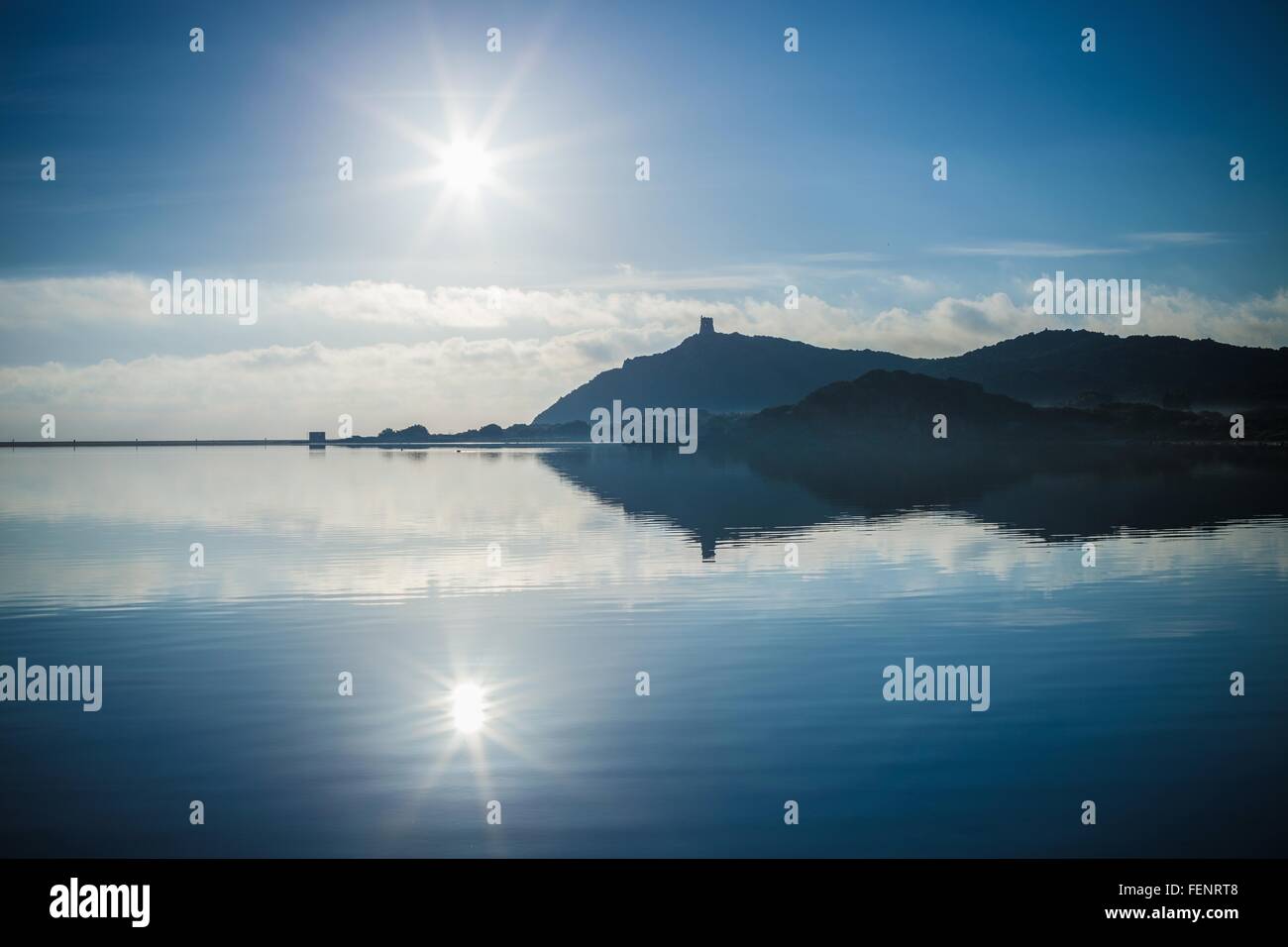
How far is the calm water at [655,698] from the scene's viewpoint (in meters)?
17.1

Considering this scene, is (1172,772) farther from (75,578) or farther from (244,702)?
(75,578)

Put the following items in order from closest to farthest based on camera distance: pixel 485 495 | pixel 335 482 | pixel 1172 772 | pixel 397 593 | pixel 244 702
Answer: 1. pixel 1172 772
2. pixel 244 702
3. pixel 397 593
4. pixel 485 495
5. pixel 335 482

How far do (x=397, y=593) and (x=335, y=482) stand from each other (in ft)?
281

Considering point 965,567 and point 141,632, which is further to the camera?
point 965,567

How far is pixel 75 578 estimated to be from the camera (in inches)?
1731

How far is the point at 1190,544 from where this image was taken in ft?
163

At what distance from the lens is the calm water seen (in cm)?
1711

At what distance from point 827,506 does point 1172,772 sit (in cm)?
5627

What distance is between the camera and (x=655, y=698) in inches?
964

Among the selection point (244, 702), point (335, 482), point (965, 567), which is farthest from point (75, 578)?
point (335, 482)

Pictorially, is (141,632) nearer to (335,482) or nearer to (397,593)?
(397,593)
